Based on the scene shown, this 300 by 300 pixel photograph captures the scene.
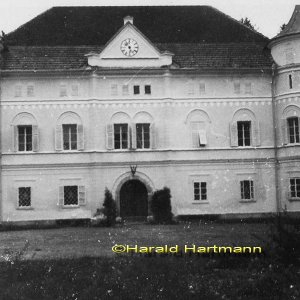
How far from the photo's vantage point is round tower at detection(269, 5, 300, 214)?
111 feet

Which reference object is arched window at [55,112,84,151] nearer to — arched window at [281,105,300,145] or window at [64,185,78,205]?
window at [64,185,78,205]

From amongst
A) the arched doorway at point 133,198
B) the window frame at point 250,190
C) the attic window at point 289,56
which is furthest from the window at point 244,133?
the arched doorway at point 133,198

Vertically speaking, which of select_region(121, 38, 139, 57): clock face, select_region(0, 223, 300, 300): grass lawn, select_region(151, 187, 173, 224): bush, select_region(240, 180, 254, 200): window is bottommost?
select_region(0, 223, 300, 300): grass lawn

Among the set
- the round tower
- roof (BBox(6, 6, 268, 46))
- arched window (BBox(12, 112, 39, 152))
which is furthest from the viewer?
roof (BBox(6, 6, 268, 46))

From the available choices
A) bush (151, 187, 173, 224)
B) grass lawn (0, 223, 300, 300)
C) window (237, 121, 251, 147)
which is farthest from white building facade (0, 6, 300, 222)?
grass lawn (0, 223, 300, 300)

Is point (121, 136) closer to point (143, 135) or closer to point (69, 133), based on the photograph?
point (143, 135)

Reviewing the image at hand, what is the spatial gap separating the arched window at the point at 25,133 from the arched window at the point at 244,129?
12.3 meters

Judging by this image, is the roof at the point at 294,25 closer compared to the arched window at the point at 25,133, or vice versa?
the roof at the point at 294,25

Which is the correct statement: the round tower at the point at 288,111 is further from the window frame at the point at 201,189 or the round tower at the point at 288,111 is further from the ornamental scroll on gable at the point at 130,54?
the ornamental scroll on gable at the point at 130,54

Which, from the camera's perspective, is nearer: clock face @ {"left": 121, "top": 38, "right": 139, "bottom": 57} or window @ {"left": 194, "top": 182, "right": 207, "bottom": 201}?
clock face @ {"left": 121, "top": 38, "right": 139, "bottom": 57}

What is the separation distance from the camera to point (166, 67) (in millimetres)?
34219

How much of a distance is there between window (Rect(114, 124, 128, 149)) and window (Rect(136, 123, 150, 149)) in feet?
2.47

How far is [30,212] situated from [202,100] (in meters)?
12.8

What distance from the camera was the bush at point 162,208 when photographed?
3328cm
